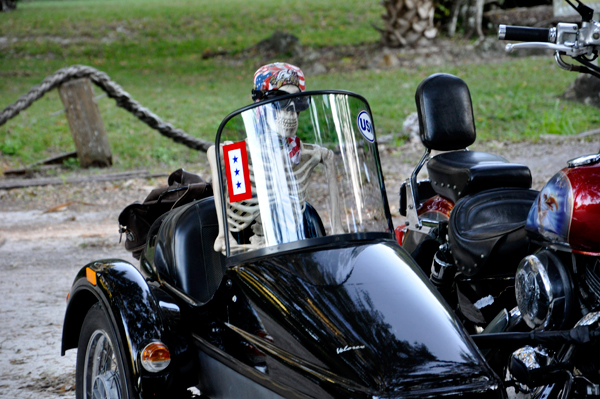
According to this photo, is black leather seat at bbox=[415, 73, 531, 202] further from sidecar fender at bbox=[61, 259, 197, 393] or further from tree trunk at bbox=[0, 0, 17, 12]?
tree trunk at bbox=[0, 0, 17, 12]

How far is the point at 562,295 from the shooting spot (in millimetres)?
2406

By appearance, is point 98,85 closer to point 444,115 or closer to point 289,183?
point 444,115

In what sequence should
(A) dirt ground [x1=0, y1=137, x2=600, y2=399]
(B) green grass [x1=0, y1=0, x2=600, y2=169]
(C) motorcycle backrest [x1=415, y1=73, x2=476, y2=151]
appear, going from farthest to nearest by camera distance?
(B) green grass [x1=0, y1=0, x2=600, y2=169] → (A) dirt ground [x1=0, y1=137, x2=600, y2=399] → (C) motorcycle backrest [x1=415, y1=73, x2=476, y2=151]

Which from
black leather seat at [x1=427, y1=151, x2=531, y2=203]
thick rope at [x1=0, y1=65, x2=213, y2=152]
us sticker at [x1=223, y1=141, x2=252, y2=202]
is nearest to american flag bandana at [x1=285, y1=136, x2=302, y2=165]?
us sticker at [x1=223, y1=141, x2=252, y2=202]

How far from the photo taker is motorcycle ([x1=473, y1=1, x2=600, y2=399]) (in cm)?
229

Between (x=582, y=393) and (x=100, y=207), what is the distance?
666 centimetres

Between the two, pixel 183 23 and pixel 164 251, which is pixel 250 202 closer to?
pixel 164 251

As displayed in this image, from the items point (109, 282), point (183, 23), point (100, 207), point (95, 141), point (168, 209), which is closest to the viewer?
point (109, 282)

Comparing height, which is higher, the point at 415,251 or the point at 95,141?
the point at 95,141

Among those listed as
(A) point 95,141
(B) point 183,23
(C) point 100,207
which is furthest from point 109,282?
(B) point 183,23

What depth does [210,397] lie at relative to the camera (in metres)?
2.48

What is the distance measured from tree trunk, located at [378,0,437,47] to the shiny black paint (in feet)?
47.5

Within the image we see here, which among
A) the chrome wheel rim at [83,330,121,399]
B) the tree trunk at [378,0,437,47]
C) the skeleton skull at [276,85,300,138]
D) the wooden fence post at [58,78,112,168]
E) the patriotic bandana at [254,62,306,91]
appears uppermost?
the tree trunk at [378,0,437,47]

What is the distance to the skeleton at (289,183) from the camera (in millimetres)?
2361
